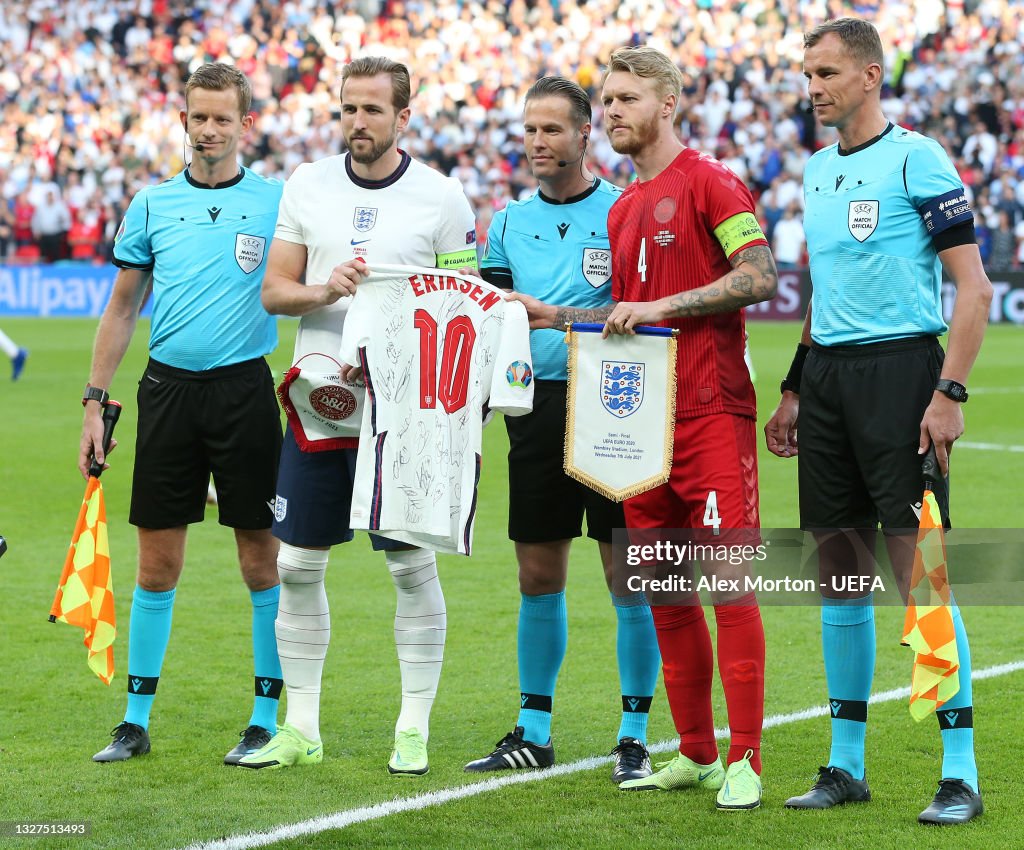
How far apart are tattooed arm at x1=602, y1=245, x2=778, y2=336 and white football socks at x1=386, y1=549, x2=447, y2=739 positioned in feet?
3.67

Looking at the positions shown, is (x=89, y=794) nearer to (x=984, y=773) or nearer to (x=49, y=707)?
(x=49, y=707)

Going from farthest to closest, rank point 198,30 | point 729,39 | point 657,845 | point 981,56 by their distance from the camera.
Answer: point 198,30 → point 729,39 → point 981,56 → point 657,845

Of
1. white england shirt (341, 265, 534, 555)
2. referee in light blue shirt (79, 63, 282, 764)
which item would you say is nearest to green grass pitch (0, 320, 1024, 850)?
referee in light blue shirt (79, 63, 282, 764)

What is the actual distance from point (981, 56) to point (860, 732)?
23849mm

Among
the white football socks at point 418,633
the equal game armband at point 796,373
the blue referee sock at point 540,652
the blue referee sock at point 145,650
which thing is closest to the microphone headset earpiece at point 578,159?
the equal game armband at point 796,373

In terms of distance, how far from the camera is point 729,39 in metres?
29.3

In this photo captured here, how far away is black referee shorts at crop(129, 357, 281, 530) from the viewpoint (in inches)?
205

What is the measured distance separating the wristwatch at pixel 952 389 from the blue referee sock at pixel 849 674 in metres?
0.71

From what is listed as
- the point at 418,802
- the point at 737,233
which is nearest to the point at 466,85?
the point at 737,233

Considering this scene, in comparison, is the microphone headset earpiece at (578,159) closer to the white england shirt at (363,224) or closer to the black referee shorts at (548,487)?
the white england shirt at (363,224)

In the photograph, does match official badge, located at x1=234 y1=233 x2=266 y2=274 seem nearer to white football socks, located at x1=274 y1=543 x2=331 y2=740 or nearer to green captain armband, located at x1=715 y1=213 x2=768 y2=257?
white football socks, located at x1=274 y1=543 x2=331 y2=740

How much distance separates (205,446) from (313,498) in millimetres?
534

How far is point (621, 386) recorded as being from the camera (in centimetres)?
458

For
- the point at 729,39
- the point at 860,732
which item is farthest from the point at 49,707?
the point at 729,39
